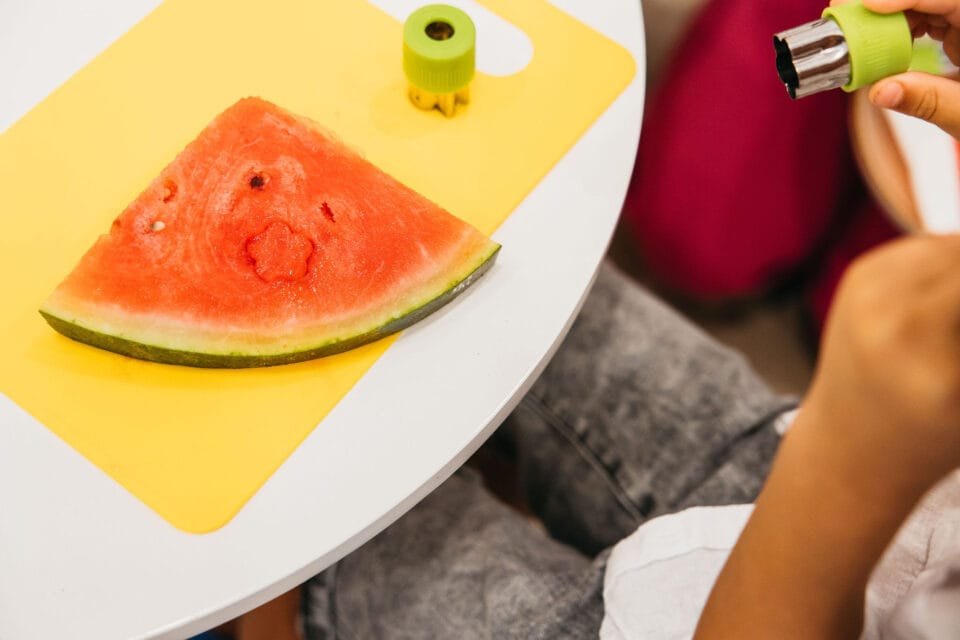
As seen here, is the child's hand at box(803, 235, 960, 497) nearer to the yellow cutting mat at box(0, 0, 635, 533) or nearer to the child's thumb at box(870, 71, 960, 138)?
the child's thumb at box(870, 71, 960, 138)

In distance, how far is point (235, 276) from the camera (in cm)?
68

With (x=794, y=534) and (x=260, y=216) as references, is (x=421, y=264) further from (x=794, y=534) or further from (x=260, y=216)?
(x=794, y=534)

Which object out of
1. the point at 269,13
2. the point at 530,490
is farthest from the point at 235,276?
the point at 530,490

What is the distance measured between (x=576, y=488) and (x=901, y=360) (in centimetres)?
49

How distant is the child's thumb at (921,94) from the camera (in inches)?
24.1

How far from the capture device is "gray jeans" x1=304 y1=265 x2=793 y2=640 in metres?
0.72

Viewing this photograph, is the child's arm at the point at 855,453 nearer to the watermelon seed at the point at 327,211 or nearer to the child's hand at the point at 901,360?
the child's hand at the point at 901,360

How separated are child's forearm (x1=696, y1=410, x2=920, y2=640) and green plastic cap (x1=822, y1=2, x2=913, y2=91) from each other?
1.04 ft

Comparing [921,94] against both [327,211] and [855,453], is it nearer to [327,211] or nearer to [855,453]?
[855,453]

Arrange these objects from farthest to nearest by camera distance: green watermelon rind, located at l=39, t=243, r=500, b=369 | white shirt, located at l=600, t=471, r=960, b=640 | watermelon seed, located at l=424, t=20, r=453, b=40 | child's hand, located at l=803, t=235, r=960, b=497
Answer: watermelon seed, located at l=424, t=20, r=453, b=40, green watermelon rind, located at l=39, t=243, r=500, b=369, white shirt, located at l=600, t=471, r=960, b=640, child's hand, located at l=803, t=235, r=960, b=497

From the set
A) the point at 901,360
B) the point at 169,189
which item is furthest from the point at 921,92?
the point at 169,189

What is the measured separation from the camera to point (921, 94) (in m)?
0.62

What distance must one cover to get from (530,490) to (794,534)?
0.42m

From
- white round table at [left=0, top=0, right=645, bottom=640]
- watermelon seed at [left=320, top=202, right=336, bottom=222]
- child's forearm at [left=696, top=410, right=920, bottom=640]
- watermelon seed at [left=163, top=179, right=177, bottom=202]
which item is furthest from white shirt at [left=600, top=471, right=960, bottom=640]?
watermelon seed at [left=163, top=179, right=177, bottom=202]
